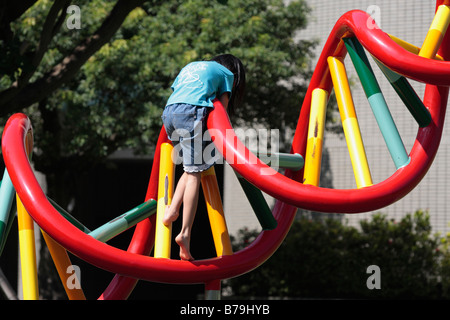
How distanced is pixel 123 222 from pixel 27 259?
1.91 feet

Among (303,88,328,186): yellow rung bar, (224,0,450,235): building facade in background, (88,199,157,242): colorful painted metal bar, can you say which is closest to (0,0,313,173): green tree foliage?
(224,0,450,235): building facade in background

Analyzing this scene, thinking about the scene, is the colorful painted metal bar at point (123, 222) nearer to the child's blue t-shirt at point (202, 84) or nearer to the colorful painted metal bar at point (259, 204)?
the colorful painted metal bar at point (259, 204)

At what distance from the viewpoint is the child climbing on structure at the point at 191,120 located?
336 centimetres

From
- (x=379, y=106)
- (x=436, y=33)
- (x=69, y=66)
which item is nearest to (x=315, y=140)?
(x=379, y=106)

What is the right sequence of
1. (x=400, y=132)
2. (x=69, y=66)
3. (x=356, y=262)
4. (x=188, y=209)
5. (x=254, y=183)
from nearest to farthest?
1. (x=254, y=183)
2. (x=188, y=209)
3. (x=69, y=66)
4. (x=356, y=262)
5. (x=400, y=132)

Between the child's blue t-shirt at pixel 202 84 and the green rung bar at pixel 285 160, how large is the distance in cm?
40

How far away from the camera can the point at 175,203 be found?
3471 mm

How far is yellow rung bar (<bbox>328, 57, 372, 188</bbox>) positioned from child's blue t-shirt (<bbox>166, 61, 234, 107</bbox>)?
62cm

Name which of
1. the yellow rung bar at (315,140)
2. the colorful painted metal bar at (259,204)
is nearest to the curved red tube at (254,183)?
the colorful painted metal bar at (259,204)

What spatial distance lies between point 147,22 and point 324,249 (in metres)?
4.60

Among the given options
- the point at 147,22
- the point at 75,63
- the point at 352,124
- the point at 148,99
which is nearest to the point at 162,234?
the point at 352,124

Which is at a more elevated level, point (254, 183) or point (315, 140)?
point (315, 140)

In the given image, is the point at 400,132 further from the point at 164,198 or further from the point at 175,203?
the point at 175,203
